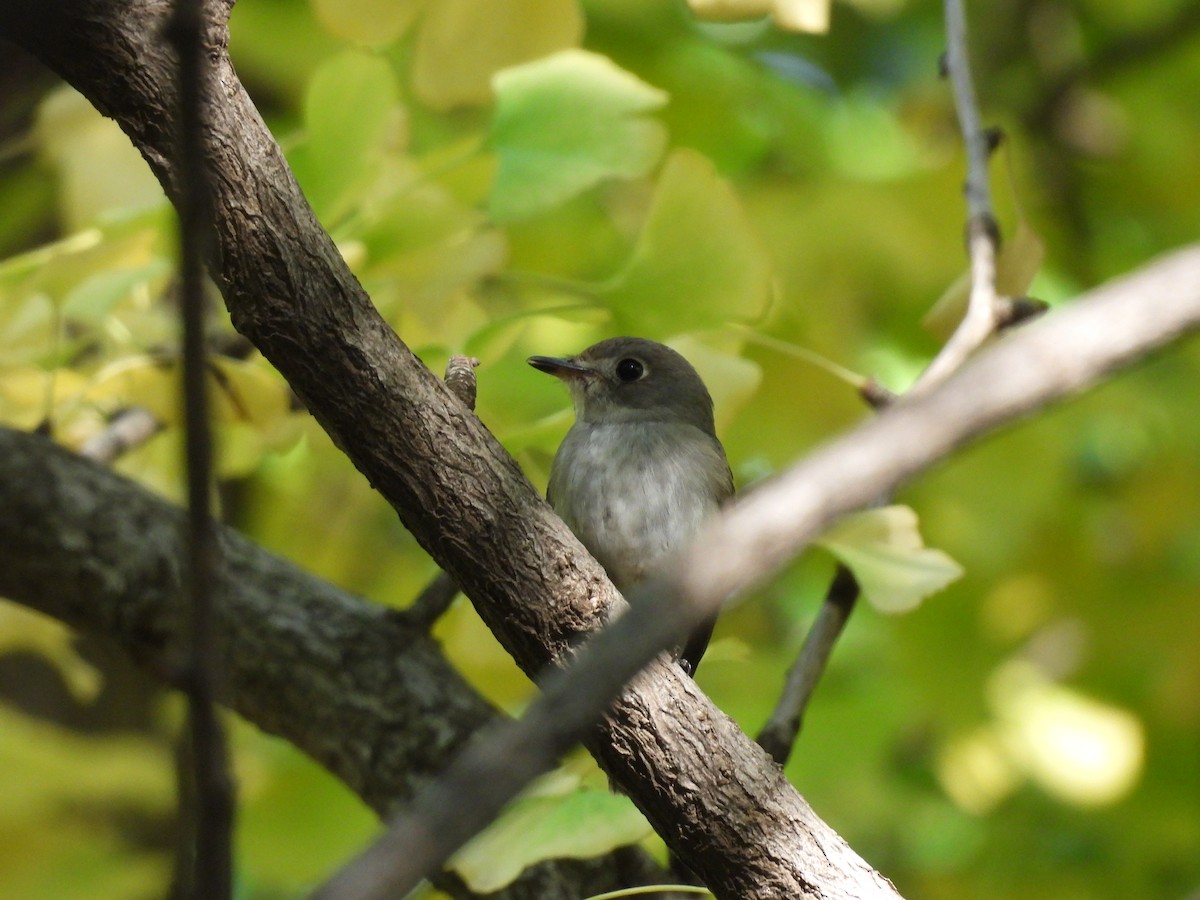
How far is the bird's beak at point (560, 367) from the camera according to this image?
3927mm

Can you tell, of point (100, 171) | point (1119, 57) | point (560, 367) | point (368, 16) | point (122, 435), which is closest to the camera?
point (368, 16)

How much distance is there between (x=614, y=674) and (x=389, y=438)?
3.60ft

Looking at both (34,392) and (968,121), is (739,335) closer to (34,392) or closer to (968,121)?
(968,121)

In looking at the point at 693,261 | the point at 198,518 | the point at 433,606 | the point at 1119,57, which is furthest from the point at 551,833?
the point at 1119,57

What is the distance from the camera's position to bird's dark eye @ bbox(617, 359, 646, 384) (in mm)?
4238

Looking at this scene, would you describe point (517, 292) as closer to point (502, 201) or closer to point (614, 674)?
point (502, 201)

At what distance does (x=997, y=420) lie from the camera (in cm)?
106

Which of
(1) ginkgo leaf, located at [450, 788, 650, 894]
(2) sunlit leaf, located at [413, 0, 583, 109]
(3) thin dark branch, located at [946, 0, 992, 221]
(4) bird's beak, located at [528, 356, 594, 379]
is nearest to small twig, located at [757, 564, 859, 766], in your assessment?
(1) ginkgo leaf, located at [450, 788, 650, 894]

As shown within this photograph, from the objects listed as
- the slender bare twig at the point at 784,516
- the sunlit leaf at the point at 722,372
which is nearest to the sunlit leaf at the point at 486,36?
the sunlit leaf at the point at 722,372

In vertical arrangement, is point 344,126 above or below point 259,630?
above

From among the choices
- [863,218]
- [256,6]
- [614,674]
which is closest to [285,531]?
[256,6]

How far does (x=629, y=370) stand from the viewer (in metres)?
4.24

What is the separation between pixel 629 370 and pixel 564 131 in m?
1.27

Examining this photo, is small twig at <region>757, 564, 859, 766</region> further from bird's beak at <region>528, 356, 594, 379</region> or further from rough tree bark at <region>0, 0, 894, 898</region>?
bird's beak at <region>528, 356, 594, 379</region>
